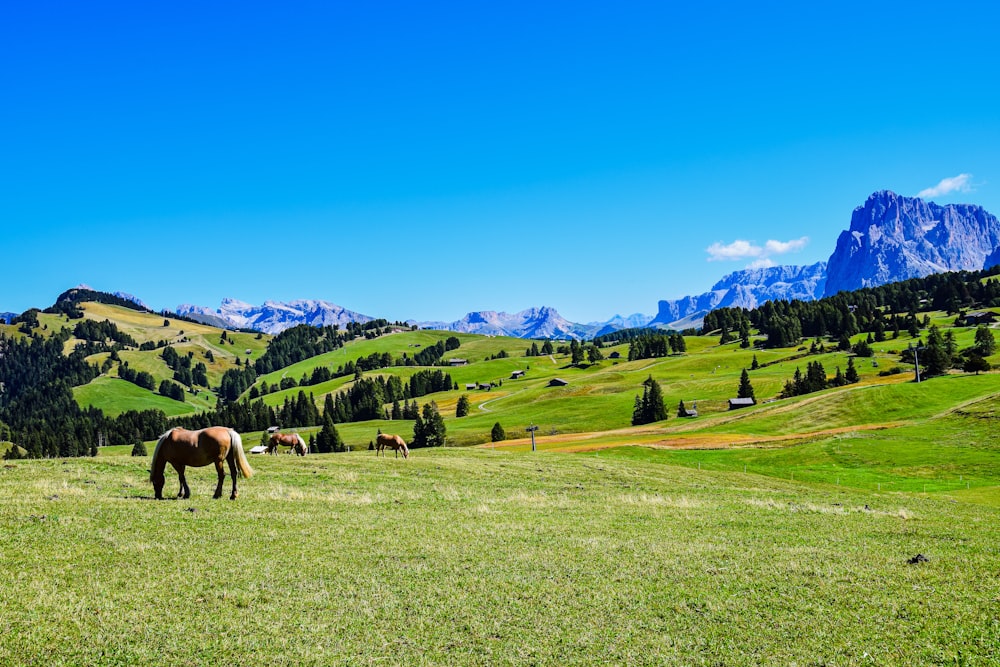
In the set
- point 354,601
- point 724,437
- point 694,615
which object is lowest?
point 724,437

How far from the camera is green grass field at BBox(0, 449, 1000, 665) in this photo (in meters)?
11.9

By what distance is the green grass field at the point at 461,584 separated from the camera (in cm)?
1185

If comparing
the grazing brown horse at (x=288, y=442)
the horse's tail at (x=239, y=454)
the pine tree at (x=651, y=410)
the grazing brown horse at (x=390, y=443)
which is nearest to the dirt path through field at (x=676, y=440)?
the pine tree at (x=651, y=410)

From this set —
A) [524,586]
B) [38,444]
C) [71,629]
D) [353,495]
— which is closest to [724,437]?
[353,495]

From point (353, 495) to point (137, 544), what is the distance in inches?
519

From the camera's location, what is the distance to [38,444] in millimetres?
175500

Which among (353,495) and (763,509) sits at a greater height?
(353,495)

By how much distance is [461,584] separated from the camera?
15.7 metres

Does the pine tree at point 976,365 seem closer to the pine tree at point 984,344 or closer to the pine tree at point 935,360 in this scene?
the pine tree at point 935,360

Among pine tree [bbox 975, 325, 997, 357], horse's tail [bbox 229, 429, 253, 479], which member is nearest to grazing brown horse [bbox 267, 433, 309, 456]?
horse's tail [bbox 229, 429, 253, 479]

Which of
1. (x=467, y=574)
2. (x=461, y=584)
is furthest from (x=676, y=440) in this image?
(x=461, y=584)

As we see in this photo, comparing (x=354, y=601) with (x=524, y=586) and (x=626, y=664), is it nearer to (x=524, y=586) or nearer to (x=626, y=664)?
(x=524, y=586)

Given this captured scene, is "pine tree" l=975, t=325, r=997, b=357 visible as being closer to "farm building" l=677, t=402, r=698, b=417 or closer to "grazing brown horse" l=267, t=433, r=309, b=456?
"farm building" l=677, t=402, r=698, b=417

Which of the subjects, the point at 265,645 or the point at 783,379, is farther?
the point at 783,379
